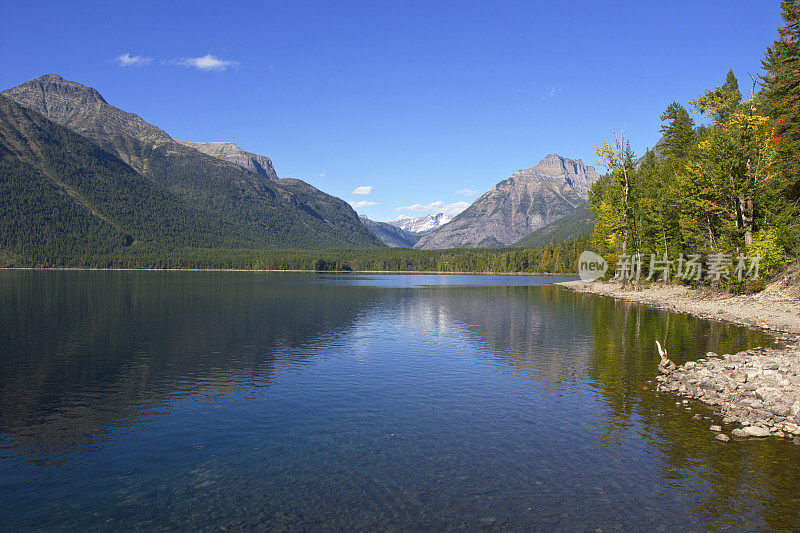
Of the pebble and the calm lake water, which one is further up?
the pebble

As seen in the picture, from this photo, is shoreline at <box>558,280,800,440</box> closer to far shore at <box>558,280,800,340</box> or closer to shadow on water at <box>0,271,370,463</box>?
far shore at <box>558,280,800,340</box>

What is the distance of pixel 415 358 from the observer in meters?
40.2

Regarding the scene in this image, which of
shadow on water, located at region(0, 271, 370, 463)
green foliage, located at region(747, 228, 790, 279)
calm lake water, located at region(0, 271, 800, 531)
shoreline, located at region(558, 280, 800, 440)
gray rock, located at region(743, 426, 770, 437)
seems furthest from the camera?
green foliage, located at region(747, 228, 790, 279)

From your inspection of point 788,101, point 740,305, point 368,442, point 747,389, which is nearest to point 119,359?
point 368,442

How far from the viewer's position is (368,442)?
69.9 feet

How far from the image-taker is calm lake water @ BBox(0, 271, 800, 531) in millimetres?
15328

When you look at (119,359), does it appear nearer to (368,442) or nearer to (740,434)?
(368,442)

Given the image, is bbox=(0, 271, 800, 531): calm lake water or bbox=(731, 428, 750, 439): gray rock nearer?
bbox=(0, 271, 800, 531): calm lake water

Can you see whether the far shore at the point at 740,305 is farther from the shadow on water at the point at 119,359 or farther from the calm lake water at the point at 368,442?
the shadow on water at the point at 119,359

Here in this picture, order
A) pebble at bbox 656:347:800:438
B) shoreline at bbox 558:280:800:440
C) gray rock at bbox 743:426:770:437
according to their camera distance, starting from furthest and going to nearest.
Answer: pebble at bbox 656:347:800:438 → shoreline at bbox 558:280:800:440 → gray rock at bbox 743:426:770:437

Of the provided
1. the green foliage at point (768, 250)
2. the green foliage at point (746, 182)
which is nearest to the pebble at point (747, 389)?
the green foliage at point (768, 250)

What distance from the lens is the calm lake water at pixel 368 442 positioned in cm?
1533

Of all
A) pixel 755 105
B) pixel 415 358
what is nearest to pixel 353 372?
pixel 415 358

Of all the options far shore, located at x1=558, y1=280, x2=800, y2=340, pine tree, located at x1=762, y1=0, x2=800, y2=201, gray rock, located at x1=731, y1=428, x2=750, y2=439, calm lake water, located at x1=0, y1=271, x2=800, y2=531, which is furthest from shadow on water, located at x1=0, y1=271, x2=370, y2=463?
pine tree, located at x1=762, y1=0, x2=800, y2=201
